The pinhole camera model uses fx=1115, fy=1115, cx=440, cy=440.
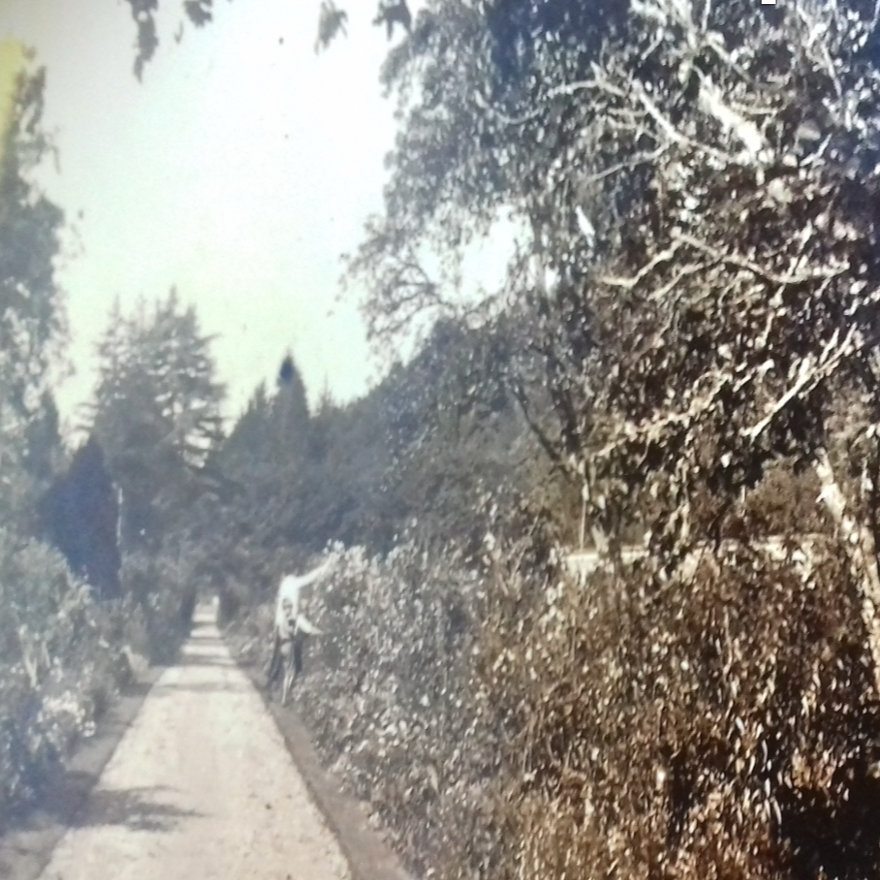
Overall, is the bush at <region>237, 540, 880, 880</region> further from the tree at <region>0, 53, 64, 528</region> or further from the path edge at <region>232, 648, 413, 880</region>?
the tree at <region>0, 53, 64, 528</region>

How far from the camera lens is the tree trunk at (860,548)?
3.99ft

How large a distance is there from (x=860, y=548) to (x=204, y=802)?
922mm

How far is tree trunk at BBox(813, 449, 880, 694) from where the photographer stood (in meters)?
1.22

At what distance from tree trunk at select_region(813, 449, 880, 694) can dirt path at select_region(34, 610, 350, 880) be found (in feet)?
2.41

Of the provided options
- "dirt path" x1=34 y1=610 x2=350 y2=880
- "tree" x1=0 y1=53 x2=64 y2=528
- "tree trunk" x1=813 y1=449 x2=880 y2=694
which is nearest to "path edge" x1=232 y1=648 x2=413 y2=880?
"dirt path" x1=34 y1=610 x2=350 y2=880

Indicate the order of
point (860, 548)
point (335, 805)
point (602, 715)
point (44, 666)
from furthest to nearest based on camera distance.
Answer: point (44, 666) → point (335, 805) → point (602, 715) → point (860, 548)

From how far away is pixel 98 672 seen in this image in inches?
64.8

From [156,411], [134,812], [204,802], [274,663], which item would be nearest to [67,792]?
[134,812]

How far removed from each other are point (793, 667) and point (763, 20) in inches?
30.1

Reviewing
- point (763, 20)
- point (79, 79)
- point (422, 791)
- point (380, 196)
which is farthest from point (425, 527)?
point (79, 79)

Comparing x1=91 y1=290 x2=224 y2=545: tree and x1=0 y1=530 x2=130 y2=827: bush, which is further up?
x1=91 y1=290 x2=224 y2=545: tree

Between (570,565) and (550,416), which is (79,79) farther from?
(570,565)

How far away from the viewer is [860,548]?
1241 mm

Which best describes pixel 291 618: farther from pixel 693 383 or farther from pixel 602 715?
pixel 693 383
